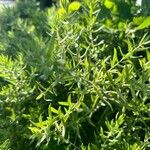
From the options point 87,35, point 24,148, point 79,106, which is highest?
point 87,35

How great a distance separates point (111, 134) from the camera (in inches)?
52.6

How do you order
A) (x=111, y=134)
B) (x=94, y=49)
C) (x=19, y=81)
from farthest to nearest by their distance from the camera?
(x=19, y=81) → (x=94, y=49) → (x=111, y=134)

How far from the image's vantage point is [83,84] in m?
1.38

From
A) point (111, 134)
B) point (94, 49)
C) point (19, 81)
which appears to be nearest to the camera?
point (111, 134)

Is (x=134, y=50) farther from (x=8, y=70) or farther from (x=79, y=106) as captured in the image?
(x=8, y=70)

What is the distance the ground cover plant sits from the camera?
1360 millimetres

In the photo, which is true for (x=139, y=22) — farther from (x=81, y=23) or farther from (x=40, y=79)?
(x=40, y=79)

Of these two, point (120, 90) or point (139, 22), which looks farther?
point (139, 22)

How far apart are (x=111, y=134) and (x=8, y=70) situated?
44cm

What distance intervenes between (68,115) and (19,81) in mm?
295

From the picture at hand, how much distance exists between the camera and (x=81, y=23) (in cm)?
163

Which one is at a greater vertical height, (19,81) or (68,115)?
(19,81)

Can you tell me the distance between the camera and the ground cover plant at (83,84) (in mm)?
1360

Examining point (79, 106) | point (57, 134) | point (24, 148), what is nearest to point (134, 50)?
point (79, 106)
